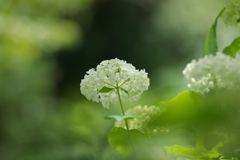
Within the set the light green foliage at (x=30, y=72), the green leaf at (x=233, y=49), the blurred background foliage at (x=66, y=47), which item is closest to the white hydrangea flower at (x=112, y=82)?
the green leaf at (x=233, y=49)

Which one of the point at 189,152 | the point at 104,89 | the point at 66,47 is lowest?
the point at 189,152

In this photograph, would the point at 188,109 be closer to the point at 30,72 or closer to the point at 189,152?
the point at 189,152

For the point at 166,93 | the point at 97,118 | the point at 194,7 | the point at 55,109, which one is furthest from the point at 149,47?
the point at 166,93

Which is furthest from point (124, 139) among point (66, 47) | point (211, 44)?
point (66, 47)

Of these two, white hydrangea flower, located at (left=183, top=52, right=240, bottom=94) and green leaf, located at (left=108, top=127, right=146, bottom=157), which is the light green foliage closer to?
green leaf, located at (left=108, top=127, right=146, bottom=157)

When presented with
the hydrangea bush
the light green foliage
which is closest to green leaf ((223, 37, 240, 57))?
the hydrangea bush

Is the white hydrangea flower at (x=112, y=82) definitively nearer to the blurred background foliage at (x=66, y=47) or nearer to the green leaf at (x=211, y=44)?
the green leaf at (x=211, y=44)

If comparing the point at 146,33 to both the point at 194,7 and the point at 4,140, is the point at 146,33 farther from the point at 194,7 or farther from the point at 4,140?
the point at 4,140
